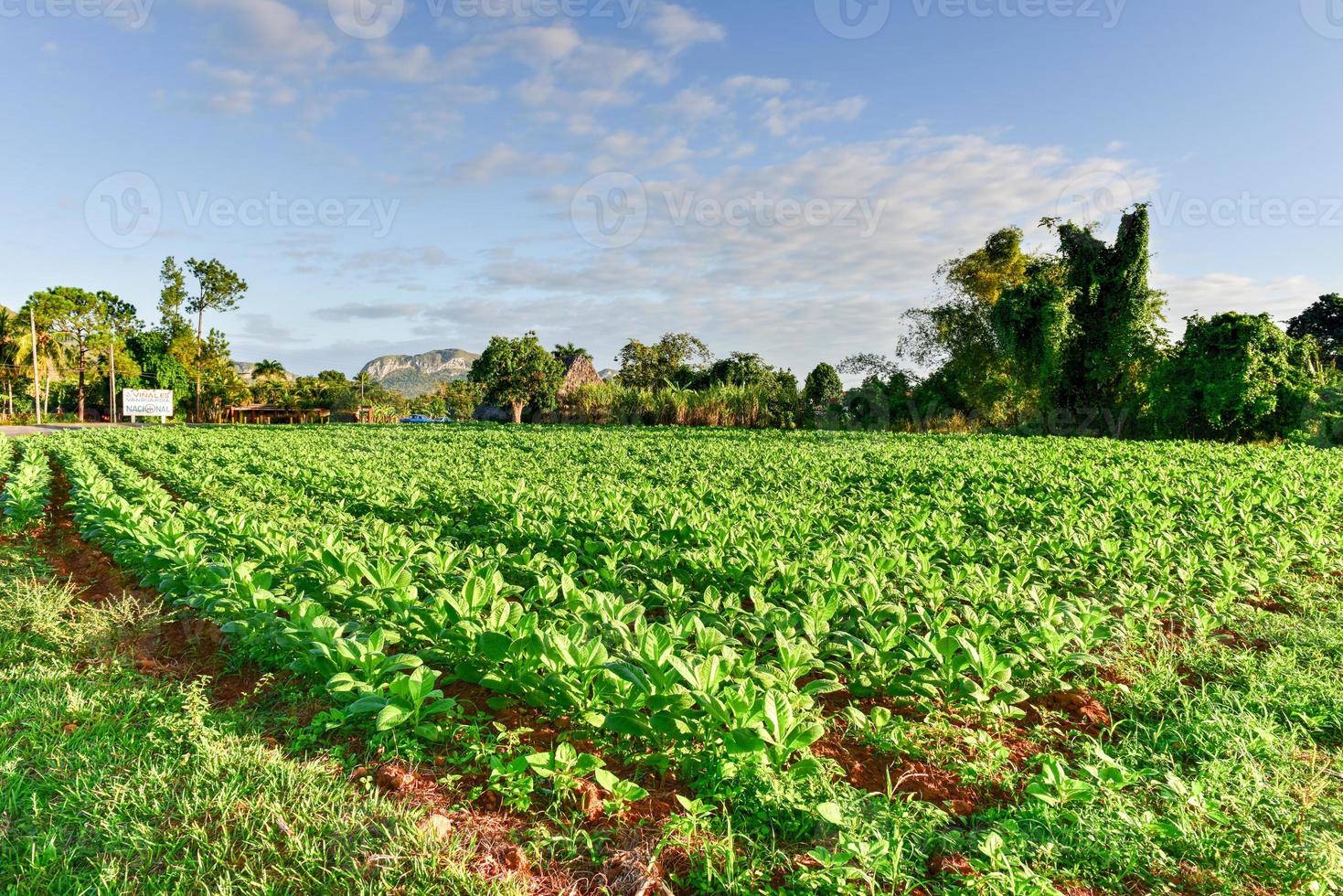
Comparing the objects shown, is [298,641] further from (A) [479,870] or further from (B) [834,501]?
(B) [834,501]

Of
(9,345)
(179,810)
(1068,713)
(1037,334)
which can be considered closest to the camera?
(179,810)

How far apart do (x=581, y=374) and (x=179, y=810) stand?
48738 millimetres

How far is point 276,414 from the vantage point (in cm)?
6262

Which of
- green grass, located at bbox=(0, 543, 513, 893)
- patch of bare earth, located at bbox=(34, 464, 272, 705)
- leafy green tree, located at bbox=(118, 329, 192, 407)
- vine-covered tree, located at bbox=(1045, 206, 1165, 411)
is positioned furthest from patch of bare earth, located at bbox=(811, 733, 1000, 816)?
leafy green tree, located at bbox=(118, 329, 192, 407)

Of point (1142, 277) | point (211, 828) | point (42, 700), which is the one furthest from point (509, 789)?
point (1142, 277)

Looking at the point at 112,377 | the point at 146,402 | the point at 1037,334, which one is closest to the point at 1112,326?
the point at 1037,334

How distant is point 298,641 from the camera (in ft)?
9.69

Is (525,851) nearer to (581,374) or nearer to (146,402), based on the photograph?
(581,374)

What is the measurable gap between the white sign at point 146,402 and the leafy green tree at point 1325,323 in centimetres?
7605

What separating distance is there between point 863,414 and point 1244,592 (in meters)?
31.0

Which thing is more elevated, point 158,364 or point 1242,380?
point 158,364

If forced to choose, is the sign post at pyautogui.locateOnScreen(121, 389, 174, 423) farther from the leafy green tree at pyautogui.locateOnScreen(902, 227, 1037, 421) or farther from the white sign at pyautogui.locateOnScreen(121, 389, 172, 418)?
the leafy green tree at pyautogui.locateOnScreen(902, 227, 1037, 421)

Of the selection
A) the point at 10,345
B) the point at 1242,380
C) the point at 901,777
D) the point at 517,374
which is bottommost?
the point at 901,777

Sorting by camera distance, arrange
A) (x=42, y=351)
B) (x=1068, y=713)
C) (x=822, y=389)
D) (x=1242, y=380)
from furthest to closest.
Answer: (x=42, y=351) → (x=822, y=389) → (x=1242, y=380) → (x=1068, y=713)
